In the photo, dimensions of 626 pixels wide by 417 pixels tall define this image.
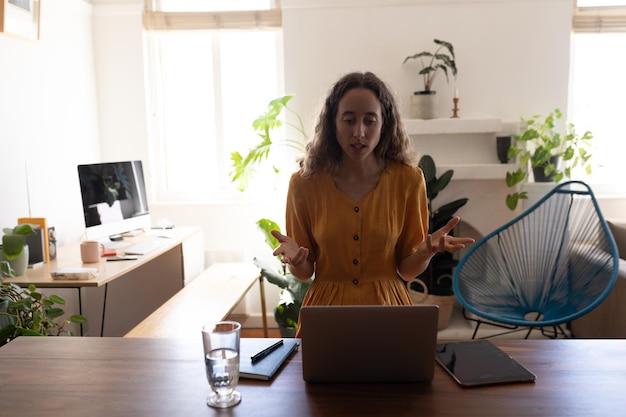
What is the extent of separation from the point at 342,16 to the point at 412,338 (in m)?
2.96

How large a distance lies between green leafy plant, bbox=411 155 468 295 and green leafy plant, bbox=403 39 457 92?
54 cm

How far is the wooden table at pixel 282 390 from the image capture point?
96cm

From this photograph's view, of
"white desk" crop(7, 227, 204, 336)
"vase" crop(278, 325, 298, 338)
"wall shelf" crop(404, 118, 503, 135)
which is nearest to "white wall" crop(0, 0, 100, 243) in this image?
"white desk" crop(7, 227, 204, 336)

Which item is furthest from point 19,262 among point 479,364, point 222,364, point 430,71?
point 430,71

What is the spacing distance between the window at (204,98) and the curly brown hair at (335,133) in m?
2.23

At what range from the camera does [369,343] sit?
1.03 metres

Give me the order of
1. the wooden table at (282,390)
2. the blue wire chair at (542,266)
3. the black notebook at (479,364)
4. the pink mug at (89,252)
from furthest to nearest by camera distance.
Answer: the blue wire chair at (542,266), the pink mug at (89,252), the black notebook at (479,364), the wooden table at (282,390)

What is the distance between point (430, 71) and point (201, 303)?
6.59ft

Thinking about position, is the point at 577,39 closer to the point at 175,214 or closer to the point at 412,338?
the point at 175,214

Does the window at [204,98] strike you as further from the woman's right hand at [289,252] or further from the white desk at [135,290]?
the woman's right hand at [289,252]

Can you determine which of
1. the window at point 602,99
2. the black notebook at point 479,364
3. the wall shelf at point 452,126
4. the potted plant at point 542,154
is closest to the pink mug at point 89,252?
the black notebook at point 479,364

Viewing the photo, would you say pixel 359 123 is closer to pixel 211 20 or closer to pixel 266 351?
pixel 266 351

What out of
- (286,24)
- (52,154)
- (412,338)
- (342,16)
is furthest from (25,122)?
(412,338)

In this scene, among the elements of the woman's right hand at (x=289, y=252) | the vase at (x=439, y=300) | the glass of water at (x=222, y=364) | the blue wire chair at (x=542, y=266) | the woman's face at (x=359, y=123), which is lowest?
the vase at (x=439, y=300)
